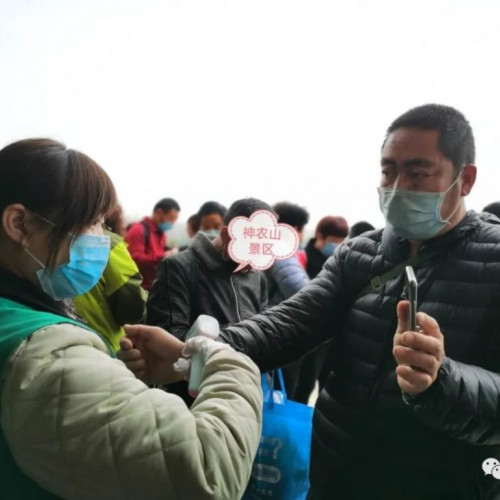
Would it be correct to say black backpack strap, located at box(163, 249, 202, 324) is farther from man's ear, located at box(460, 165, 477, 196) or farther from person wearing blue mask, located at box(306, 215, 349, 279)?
person wearing blue mask, located at box(306, 215, 349, 279)

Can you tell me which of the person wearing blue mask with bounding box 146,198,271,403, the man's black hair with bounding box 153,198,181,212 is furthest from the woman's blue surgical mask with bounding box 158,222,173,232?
the person wearing blue mask with bounding box 146,198,271,403

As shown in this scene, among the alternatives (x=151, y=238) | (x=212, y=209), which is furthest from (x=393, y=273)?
(x=151, y=238)

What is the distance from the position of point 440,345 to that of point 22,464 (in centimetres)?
65

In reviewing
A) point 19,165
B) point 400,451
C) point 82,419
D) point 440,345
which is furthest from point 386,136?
point 82,419

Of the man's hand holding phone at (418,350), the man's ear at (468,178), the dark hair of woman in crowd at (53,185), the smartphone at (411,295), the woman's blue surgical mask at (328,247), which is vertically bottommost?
the woman's blue surgical mask at (328,247)

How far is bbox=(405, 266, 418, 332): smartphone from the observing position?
759 millimetres

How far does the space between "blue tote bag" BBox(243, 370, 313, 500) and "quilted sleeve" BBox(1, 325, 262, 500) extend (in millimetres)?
794

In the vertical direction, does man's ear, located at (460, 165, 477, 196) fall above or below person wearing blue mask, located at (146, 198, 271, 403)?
above

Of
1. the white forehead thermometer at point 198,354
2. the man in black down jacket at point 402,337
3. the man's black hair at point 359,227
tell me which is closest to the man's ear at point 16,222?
the white forehead thermometer at point 198,354

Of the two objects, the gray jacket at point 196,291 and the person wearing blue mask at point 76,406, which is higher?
the person wearing blue mask at point 76,406

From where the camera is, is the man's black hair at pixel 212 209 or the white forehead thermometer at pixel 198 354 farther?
the man's black hair at pixel 212 209

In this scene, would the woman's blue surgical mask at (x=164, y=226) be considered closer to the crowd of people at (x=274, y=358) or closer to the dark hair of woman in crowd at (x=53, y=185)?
the crowd of people at (x=274, y=358)

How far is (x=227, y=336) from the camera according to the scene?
45.8 inches

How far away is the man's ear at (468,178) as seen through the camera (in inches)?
46.8
